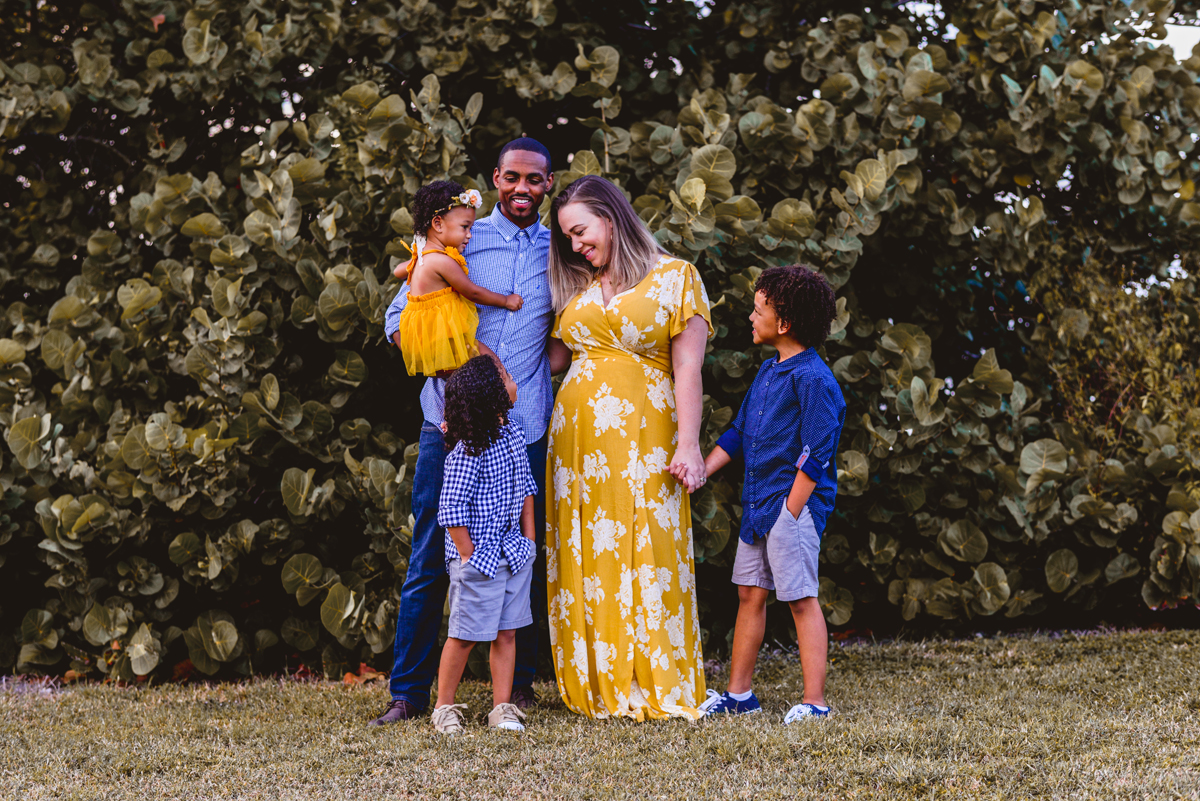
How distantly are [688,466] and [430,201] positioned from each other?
125 cm

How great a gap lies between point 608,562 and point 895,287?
106 inches

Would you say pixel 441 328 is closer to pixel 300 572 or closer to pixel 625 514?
pixel 625 514

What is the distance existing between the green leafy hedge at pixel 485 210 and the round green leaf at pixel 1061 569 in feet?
0.09

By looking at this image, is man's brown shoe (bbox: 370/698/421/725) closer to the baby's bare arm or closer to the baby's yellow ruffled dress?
the baby's yellow ruffled dress

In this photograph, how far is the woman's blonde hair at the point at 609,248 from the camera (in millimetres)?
3518

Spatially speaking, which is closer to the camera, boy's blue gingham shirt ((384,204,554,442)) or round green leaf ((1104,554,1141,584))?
boy's blue gingham shirt ((384,204,554,442))

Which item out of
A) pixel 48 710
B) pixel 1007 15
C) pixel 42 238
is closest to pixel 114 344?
pixel 42 238

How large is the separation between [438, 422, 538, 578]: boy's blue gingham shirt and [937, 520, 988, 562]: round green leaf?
7.70 feet

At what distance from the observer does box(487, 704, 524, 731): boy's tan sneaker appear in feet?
11.0

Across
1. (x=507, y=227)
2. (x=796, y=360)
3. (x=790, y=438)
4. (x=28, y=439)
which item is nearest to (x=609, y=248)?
(x=507, y=227)

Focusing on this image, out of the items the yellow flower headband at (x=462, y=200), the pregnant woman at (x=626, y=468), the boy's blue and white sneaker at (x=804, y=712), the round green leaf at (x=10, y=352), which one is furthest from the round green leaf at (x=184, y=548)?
the boy's blue and white sneaker at (x=804, y=712)

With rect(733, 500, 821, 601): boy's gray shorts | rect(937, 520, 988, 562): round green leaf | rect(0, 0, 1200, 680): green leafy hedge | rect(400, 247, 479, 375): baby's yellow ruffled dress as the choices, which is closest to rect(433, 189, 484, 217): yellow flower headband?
rect(400, 247, 479, 375): baby's yellow ruffled dress

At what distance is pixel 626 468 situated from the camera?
3.50 metres

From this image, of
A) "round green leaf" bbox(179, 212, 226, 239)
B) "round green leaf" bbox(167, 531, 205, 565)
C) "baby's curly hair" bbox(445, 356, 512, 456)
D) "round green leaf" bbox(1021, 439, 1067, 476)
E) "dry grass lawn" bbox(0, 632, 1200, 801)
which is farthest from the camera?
"round green leaf" bbox(1021, 439, 1067, 476)
